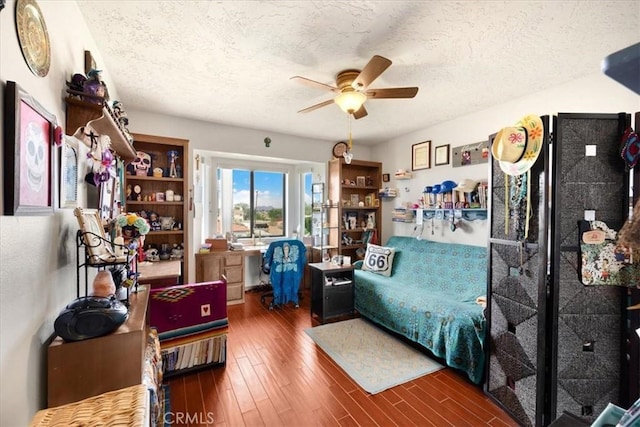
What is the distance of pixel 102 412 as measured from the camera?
0.94m

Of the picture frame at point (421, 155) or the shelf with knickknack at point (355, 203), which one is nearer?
the picture frame at point (421, 155)

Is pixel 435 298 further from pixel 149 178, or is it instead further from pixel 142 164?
pixel 142 164

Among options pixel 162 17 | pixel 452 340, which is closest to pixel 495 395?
pixel 452 340

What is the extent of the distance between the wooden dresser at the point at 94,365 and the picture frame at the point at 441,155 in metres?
3.53

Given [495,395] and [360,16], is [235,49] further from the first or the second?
[495,395]

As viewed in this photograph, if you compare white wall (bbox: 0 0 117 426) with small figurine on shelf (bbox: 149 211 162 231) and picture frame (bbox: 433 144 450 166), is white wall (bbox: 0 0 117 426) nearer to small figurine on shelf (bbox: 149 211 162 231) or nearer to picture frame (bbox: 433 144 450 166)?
small figurine on shelf (bbox: 149 211 162 231)

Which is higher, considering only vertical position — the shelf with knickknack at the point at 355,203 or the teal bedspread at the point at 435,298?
the shelf with knickknack at the point at 355,203

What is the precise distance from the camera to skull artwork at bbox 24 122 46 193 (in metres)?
0.89

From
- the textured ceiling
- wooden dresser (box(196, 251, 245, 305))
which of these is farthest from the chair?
the textured ceiling

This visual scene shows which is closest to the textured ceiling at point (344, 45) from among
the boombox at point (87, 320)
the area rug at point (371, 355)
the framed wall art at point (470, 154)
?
the framed wall art at point (470, 154)

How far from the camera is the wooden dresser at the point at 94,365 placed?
103cm

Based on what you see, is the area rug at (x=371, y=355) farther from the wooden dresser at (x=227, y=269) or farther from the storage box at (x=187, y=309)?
the wooden dresser at (x=227, y=269)

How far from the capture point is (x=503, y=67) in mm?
2096

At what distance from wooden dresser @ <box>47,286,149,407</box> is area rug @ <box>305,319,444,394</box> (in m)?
1.59
